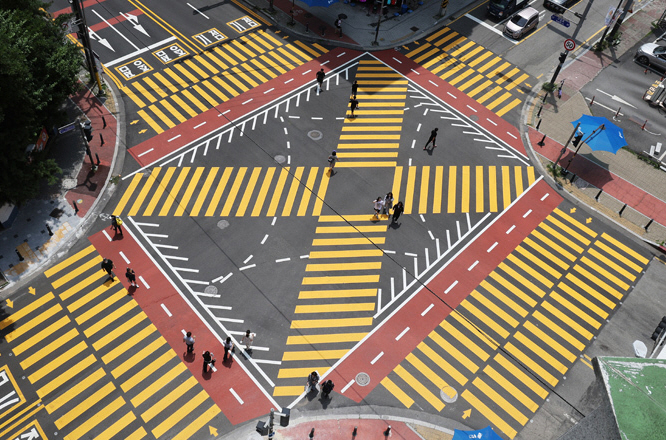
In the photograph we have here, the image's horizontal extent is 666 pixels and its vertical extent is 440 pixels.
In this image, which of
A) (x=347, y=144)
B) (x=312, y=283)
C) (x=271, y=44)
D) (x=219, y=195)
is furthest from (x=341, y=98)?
(x=312, y=283)

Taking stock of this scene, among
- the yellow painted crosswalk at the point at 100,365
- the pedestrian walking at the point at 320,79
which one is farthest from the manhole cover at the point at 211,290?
the pedestrian walking at the point at 320,79

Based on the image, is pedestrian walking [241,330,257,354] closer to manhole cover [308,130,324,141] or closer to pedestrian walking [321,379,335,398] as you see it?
pedestrian walking [321,379,335,398]

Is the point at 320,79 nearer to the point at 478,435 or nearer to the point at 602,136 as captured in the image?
the point at 602,136

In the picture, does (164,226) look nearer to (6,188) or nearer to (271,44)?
(6,188)

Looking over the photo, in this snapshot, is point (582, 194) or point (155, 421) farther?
point (582, 194)

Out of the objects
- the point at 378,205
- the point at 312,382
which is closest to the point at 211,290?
the point at 312,382
